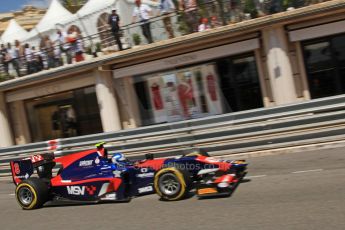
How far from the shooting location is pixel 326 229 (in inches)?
204

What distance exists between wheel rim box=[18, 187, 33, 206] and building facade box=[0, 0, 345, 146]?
8.29 meters

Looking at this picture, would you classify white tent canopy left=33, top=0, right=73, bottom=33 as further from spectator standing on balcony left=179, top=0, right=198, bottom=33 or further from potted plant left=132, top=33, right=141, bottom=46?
spectator standing on balcony left=179, top=0, right=198, bottom=33

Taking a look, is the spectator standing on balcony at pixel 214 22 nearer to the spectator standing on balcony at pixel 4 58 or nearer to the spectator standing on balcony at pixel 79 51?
the spectator standing on balcony at pixel 79 51

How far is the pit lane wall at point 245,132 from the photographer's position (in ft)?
35.1

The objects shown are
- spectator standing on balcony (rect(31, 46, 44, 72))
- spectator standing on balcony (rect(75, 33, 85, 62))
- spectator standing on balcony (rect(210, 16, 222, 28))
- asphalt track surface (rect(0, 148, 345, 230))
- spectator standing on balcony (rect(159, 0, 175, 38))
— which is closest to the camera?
asphalt track surface (rect(0, 148, 345, 230))

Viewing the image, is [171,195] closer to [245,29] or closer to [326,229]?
[326,229]

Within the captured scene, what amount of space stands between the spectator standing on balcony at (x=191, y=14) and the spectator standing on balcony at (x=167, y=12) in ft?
1.81

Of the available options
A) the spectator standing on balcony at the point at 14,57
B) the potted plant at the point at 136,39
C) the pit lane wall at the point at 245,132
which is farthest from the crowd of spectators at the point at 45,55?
the pit lane wall at the point at 245,132

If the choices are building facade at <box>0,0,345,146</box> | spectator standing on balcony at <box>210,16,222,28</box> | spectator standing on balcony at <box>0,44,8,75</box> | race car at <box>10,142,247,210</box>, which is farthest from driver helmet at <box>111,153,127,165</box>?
spectator standing on balcony at <box>0,44,8,75</box>

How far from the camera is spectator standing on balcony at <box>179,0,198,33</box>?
15.6 meters

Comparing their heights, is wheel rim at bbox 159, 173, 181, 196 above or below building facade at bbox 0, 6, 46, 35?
below

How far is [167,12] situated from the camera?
53.5 ft

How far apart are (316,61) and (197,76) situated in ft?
13.6

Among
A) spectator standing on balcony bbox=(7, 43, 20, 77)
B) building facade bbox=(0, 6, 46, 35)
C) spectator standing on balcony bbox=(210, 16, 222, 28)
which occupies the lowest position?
spectator standing on balcony bbox=(210, 16, 222, 28)
